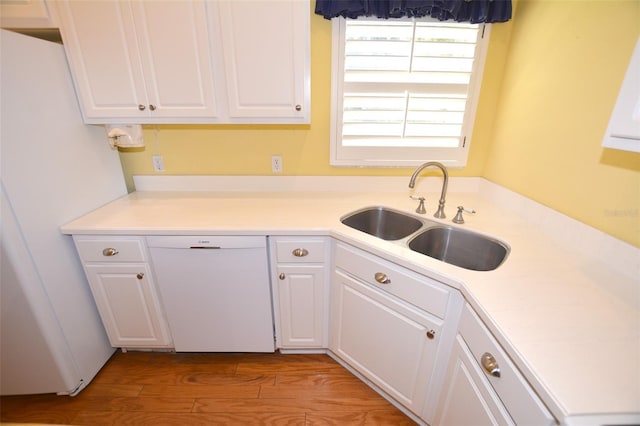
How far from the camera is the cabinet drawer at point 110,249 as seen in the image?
1.40 m

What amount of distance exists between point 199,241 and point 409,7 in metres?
1.63

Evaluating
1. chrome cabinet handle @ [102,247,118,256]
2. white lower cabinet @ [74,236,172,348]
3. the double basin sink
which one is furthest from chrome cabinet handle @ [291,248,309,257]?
chrome cabinet handle @ [102,247,118,256]

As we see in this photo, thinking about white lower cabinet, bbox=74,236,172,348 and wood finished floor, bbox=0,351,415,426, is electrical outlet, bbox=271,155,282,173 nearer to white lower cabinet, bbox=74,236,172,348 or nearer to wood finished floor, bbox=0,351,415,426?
white lower cabinet, bbox=74,236,172,348

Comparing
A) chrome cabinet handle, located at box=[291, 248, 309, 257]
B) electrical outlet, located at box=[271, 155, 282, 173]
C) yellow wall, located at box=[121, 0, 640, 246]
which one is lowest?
chrome cabinet handle, located at box=[291, 248, 309, 257]

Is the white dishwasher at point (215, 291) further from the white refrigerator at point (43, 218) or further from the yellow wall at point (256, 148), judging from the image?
the yellow wall at point (256, 148)

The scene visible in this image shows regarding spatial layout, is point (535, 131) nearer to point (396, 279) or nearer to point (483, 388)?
point (396, 279)

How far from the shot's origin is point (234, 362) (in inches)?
67.4

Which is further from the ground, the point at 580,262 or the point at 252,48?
the point at 252,48

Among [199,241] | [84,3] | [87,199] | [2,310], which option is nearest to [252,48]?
[84,3]

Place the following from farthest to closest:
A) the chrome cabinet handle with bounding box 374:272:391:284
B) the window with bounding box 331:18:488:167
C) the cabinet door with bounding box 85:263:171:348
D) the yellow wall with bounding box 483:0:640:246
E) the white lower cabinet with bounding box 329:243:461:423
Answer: the window with bounding box 331:18:488:167 → the cabinet door with bounding box 85:263:171:348 → the chrome cabinet handle with bounding box 374:272:391:284 → the white lower cabinet with bounding box 329:243:461:423 → the yellow wall with bounding box 483:0:640:246

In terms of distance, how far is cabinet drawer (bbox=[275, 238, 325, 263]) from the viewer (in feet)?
4.66

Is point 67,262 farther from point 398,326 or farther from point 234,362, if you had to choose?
point 398,326

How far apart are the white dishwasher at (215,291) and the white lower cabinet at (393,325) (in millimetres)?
428

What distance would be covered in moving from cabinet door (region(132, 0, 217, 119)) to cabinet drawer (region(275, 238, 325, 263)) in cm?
81
